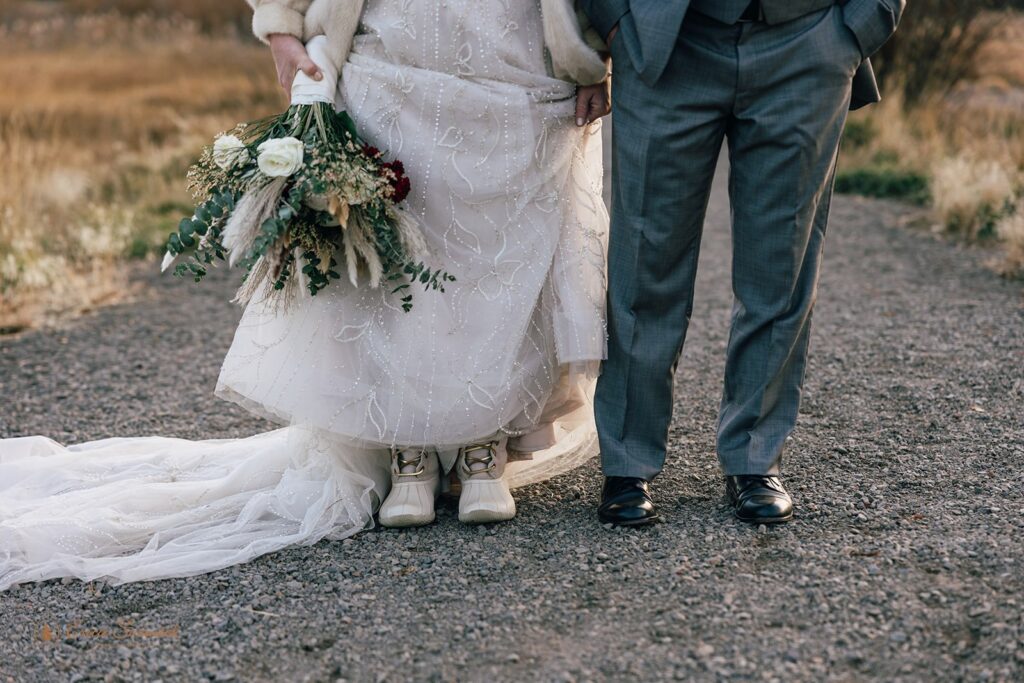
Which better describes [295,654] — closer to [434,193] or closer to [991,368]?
[434,193]

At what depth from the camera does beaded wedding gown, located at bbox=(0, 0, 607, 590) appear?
2898 mm

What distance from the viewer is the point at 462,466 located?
124 inches

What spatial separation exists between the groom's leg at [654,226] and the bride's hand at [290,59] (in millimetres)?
781

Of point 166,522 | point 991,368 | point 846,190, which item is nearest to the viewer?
point 166,522

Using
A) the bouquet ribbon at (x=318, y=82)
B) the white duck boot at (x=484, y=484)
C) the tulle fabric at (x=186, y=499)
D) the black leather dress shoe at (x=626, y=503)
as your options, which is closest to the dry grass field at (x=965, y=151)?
the black leather dress shoe at (x=626, y=503)

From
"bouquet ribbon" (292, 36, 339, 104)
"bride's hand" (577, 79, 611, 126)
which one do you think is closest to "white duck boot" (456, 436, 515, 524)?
"bride's hand" (577, 79, 611, 126)

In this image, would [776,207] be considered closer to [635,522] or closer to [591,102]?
[591,102]

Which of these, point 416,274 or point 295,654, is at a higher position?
point 416,274

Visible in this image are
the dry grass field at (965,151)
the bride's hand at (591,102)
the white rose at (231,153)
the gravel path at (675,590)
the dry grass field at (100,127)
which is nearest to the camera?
the gravel path at (675,590)

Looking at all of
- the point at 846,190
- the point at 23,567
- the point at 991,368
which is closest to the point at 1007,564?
the point at 991,368

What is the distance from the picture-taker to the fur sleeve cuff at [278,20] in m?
2.89

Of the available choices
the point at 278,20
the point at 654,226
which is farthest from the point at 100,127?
the point at 654,226

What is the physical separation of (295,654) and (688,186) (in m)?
1.47

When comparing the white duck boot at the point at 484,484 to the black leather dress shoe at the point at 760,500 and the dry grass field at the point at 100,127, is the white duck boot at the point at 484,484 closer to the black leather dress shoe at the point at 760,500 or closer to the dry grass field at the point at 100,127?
the black leather dress shoe at the point at 760,500
